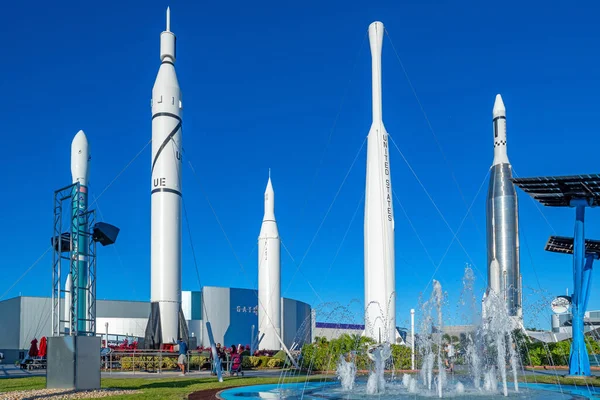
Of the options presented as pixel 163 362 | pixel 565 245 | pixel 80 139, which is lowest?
pixel 163 362

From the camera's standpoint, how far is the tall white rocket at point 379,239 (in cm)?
2772

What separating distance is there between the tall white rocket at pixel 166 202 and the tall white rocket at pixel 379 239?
31.1 ft

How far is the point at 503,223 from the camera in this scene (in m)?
38.9

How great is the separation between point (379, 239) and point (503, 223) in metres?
13.8

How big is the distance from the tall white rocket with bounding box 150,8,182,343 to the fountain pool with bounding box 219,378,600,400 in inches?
557

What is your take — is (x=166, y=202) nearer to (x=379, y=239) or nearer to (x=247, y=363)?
(x=247, y=363)

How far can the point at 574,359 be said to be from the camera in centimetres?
2028

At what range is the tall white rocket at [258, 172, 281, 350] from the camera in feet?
133

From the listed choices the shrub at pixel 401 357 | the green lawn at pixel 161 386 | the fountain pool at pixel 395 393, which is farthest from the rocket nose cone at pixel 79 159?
the fountain pool at pixel 395 393

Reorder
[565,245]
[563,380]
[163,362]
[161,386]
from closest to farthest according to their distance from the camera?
1. [161,386]
2. [563,380]
3. [565,245]
4. [163,362]

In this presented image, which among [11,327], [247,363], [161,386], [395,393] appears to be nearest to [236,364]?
[161,386]

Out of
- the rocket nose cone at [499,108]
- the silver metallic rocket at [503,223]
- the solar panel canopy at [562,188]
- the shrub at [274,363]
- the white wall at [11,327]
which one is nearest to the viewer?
the solar panel canopy at [562,188]

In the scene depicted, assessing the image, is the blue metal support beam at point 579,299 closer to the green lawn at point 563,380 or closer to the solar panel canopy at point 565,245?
the green lawn at point 563,380

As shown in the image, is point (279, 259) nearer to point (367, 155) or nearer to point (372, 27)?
point (367, 155)
